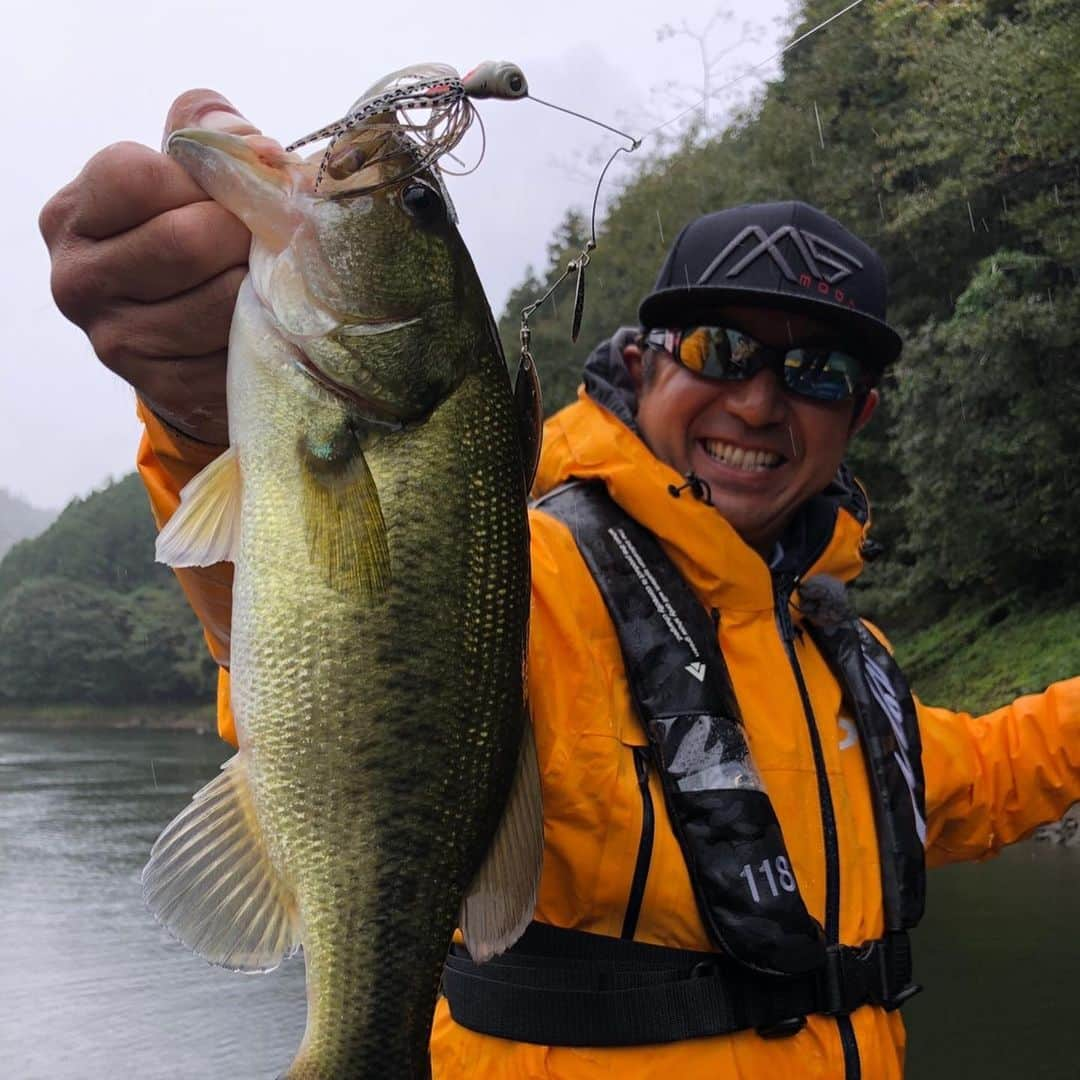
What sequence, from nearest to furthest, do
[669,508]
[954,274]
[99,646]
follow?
[669,508] → [954,274] → [99,646]

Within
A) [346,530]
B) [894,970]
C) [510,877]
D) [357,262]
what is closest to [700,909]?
[894,970]

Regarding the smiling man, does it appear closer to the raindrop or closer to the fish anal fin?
the fish anal fin

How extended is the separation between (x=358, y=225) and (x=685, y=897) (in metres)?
1.27

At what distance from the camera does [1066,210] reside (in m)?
15.7

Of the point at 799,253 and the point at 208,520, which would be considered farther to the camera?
the point at 799,253

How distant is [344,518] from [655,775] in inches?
34.9

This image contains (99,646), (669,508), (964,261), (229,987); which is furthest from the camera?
(99,646)

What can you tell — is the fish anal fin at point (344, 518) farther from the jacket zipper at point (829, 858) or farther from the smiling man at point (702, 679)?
the jacket zipper at point (829, 858)

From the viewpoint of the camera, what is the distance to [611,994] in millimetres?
2045

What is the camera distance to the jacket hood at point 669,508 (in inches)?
95.7

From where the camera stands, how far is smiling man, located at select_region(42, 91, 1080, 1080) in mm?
1701

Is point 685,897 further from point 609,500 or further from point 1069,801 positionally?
point 1069,801

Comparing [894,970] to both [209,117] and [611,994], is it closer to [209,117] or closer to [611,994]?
[611,994]

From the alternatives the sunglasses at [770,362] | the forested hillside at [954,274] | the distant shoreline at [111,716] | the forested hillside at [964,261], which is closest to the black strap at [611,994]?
the sunglasses at [770,362]
